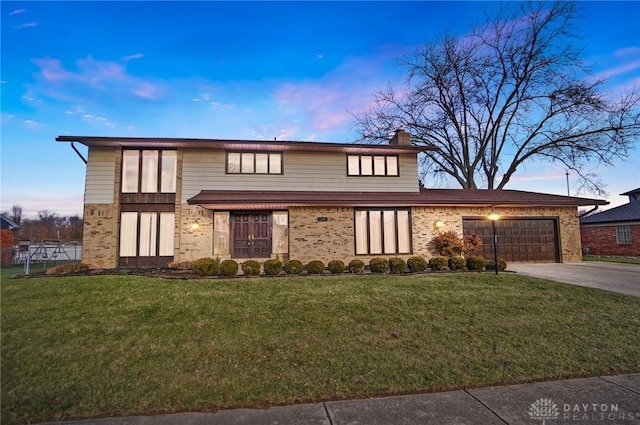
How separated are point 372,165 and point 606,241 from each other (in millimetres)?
18992

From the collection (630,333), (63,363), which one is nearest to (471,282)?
(630,333)

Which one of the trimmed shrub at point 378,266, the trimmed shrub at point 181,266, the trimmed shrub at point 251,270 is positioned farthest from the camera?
the trimmed shrub at point 181,266

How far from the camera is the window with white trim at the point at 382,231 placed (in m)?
13.9

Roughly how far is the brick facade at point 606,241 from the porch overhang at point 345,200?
850cm

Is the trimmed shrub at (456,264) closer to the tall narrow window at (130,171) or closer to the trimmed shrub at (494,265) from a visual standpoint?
the trimmed shrub at (494,265)

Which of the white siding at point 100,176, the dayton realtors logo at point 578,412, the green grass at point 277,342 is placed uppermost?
the white siding at point 100,176

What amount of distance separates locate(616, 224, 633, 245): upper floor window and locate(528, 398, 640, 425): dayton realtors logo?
2412 cm

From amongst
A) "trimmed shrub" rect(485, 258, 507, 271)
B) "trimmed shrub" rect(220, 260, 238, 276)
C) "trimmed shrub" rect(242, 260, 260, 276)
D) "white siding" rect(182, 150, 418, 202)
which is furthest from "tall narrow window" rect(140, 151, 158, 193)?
"trimmed shrub" rect(485, 258, 507, 271)

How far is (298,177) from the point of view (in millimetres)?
14562

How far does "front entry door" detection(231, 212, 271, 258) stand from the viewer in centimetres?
1341

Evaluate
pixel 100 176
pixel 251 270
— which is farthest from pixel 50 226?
pixel 251 270

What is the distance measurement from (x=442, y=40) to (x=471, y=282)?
2337 cm

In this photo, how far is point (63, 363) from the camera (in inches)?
173

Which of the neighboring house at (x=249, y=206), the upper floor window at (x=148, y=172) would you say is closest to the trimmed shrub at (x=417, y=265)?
the neighboring house at (x=249, y=206)
